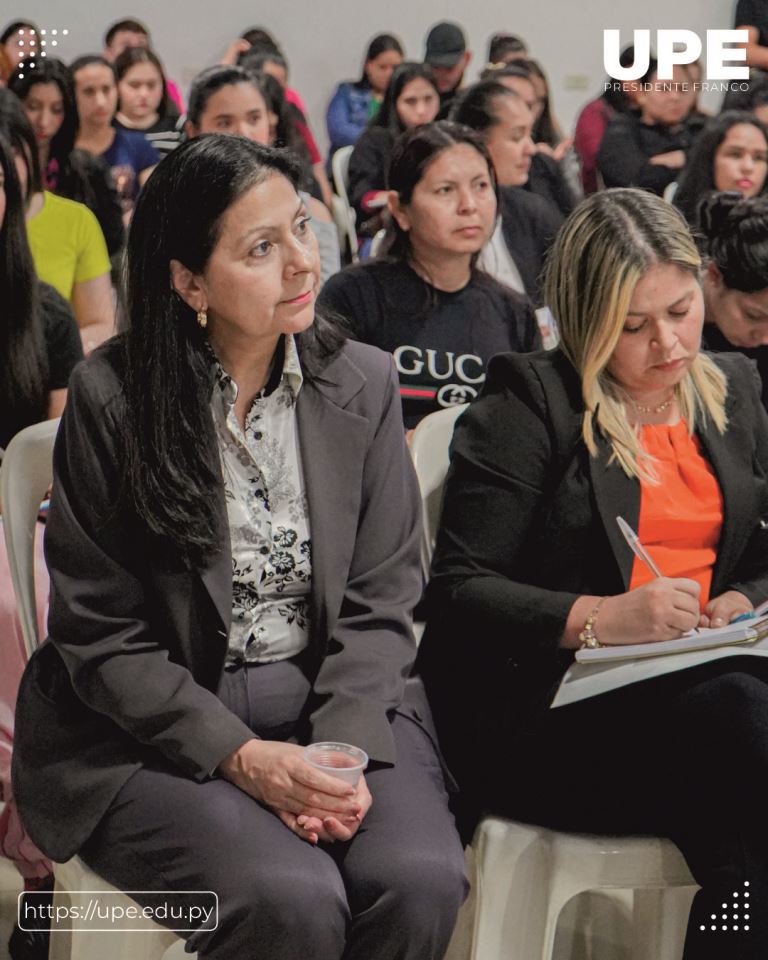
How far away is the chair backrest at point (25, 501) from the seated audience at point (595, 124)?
4.29 meters

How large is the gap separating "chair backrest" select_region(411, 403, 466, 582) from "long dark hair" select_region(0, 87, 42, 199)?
4.34 ft

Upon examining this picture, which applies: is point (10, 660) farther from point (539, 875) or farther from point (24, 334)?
point (539, 875)

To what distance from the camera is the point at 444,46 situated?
746cm

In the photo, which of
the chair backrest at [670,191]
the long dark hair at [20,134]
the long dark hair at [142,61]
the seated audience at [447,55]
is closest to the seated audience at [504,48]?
the seated audience at [447,55]

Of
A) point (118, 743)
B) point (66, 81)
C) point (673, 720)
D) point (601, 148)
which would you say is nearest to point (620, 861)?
point (673, 720)

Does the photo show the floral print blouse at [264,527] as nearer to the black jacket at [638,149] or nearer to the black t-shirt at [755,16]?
the black jacket at [638,149]

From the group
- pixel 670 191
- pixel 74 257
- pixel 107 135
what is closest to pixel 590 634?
pixel 74 257

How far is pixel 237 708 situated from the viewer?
5.20ft

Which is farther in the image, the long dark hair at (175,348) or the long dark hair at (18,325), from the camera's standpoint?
the long dark hair at (18,325)

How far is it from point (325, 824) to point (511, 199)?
245cm

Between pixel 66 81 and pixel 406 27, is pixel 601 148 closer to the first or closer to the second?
pixel 66 81

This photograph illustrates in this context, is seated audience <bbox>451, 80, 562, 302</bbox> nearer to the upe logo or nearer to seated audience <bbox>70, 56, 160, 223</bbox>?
the upe logo

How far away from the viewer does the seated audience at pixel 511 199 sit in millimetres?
3377

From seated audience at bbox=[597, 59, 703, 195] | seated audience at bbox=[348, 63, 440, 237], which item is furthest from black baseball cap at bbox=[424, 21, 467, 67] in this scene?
seated audience at bbox=[597, 59, 703, 195]
